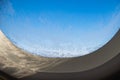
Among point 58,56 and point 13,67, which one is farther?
point 13,67

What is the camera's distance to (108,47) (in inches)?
50.3

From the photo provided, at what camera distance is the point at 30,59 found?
1.35m

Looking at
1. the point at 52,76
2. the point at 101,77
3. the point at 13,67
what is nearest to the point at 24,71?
the point at 13,67

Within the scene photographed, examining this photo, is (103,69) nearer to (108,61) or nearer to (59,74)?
(108,61)

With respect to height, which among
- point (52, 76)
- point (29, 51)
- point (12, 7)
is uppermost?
point (12, 7)

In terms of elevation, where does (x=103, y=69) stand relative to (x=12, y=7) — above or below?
below

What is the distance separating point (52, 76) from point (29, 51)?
8.1 inches

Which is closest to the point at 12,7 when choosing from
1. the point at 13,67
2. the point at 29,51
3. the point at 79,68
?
the point at 29,51

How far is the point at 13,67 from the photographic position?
139 centimetres

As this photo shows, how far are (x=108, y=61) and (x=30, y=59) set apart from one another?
0.45m

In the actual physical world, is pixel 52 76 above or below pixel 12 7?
below

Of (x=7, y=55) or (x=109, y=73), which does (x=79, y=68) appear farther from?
(x=7, y=55)

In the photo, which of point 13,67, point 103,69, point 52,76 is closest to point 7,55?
point 13,67

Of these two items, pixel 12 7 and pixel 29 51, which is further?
pixel 29 51
